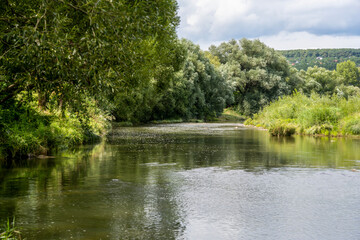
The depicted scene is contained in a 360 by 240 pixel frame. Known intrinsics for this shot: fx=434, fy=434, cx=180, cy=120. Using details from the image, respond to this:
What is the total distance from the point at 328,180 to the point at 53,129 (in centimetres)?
1401

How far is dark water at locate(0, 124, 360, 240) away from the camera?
31.1 feet

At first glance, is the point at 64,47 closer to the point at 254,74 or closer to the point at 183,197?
the point at 183,197

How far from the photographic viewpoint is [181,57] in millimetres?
43594

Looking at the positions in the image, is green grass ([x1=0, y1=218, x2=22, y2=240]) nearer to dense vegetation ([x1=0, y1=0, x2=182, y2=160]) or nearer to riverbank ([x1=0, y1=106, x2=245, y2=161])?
dense vegetation ([x1=0, y1=0, x2=182, y2=160])

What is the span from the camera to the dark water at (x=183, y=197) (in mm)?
9469

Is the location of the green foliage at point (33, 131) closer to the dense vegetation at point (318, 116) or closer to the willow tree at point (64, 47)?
the willow tree at point (64, 47)

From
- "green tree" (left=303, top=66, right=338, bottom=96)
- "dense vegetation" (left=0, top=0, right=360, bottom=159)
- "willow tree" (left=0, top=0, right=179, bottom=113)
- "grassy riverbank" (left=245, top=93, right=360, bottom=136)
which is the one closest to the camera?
"willow tree" (left=0, top=0, right=179, bottom=113)

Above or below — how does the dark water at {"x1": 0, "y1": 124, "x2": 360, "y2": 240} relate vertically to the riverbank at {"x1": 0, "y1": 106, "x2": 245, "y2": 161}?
below

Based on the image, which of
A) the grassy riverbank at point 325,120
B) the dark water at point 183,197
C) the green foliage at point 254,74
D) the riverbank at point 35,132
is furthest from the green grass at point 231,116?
the dark water at point 183,197

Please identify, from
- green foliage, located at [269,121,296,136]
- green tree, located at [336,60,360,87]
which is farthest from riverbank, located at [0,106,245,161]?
green tree, located at [336,60,360,87]

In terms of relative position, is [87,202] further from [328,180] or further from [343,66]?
[343,66]

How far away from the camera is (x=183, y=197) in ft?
41.5

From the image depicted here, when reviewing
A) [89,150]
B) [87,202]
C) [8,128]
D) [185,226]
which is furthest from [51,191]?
[89,150]

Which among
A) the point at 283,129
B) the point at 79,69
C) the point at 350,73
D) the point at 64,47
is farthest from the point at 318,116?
the point at 350,73
